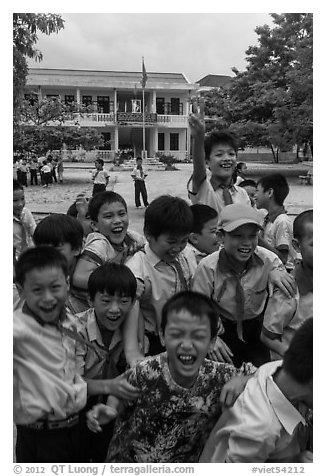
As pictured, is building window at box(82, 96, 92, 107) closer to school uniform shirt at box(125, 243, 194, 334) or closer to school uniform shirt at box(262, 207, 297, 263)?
school uniform shirt at box(262, 207, 297, 263)

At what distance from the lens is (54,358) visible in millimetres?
1608

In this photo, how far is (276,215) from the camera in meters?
3.38

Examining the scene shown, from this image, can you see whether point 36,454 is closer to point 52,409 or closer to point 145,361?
point 52,409

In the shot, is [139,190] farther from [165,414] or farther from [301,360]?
[301,360]

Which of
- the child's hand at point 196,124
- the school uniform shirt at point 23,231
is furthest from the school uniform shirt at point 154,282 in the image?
the school uniform shirt at point 23,231

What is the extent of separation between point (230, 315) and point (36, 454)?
924 millimetres

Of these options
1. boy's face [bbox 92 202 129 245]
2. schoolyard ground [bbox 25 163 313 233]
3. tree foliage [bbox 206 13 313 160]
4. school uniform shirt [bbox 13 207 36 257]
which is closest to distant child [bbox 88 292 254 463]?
boy's face [bbox 92 202 129 245]

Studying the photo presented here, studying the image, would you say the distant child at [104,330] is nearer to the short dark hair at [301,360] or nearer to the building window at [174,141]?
the short dark hair at [301,360]

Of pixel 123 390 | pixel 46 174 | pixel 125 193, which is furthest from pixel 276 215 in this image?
pixel 46 174

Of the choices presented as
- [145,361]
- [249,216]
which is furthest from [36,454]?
[249,216]

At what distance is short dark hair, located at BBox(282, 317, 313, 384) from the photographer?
140 cm

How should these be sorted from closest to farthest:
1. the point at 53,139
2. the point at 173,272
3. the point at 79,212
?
the point at 173,272 < the point at 79,212 < the point at 53,139

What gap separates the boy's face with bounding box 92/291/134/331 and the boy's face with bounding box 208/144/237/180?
112 cm

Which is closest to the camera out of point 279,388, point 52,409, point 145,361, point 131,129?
point 279,388
